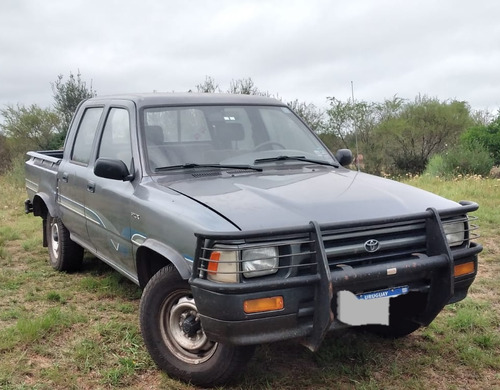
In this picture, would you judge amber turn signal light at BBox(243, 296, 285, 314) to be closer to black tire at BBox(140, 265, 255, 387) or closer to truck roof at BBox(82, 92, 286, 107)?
black tire at BBox(140, 265, 255, 387)

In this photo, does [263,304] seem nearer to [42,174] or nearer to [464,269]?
[464,269]

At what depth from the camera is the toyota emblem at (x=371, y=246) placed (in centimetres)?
306

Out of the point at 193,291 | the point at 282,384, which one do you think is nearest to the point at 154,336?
the point at 193,291

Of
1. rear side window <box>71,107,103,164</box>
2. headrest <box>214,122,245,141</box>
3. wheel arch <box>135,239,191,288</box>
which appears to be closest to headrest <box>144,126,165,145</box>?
headrest <box>214,122,245,141</box>

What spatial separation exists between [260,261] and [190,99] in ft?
6.72

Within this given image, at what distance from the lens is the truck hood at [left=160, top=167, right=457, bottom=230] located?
3.04 m

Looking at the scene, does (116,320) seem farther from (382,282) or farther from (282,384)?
(382,282)

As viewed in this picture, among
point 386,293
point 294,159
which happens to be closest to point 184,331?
point 386,293

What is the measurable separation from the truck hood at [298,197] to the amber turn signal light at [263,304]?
1.24ft

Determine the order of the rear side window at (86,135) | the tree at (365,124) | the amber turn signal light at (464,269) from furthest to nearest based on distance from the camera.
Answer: the tree at (365,124), the rear side window at (86,135), the amber turn signal light at (464,269)

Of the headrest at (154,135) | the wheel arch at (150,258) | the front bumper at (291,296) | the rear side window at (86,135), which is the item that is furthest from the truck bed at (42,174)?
the front bumper at (291,296)

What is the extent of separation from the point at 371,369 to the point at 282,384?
0.63 m

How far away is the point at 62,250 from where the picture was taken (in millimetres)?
5695

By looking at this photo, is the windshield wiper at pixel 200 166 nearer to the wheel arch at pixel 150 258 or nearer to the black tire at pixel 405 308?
the wheel arch at pixel 150 258
